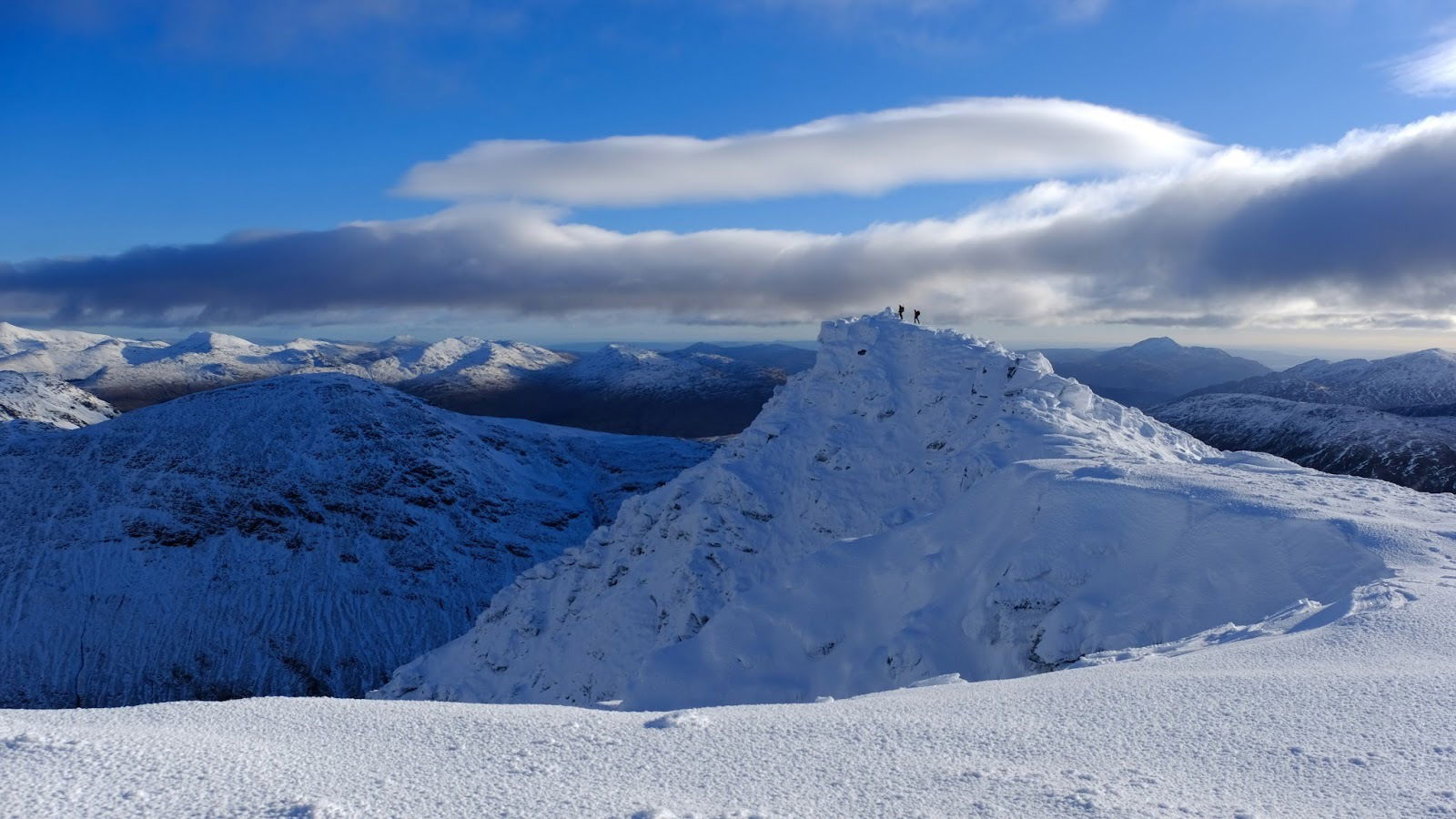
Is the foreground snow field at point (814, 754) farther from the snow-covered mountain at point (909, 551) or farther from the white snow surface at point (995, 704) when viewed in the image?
the snow-covered mountain at point (909, 551)

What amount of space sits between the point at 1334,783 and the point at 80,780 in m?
11.9

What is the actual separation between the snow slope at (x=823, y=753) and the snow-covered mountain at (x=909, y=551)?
735 centimetres

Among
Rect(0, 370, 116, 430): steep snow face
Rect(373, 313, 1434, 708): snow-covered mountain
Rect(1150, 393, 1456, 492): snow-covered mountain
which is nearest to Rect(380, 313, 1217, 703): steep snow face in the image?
Rect(373, 313, 1434, 708): snow-covered mountain

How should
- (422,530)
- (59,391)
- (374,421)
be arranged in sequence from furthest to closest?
(59,391) → (374,421) → (422,530)

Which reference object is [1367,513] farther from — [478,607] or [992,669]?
[478,607]

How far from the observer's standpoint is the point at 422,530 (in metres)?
111

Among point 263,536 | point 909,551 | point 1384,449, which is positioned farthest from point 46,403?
point 1384,449

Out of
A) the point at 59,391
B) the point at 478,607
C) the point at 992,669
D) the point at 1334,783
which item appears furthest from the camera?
the point at 59,391

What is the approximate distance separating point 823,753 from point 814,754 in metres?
0.10

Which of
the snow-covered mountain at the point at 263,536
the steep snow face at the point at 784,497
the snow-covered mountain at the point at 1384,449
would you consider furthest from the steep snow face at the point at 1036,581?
the snow-covered mountain at the point at 1384,449

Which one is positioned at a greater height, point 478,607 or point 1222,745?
point 1222,745

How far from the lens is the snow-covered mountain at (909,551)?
18.3 metres

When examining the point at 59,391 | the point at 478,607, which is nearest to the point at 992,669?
the point at 478,607

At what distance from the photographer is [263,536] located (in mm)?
103875
